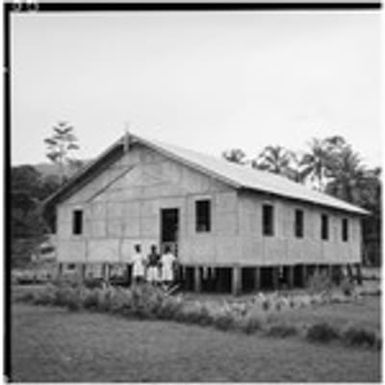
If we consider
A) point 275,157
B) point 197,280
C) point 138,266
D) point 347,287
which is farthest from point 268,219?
point 275,157

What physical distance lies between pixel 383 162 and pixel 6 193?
120 inches

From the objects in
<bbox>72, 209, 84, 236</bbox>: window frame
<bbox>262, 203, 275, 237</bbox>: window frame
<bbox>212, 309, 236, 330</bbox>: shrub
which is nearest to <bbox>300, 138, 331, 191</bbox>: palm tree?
<bbox>212, 309, 236, 330</bbox>: shrub

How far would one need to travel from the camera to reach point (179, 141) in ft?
21.7

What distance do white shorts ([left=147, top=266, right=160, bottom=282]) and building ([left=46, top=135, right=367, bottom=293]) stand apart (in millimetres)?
337

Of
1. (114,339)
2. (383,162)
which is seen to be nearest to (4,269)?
(114,339)

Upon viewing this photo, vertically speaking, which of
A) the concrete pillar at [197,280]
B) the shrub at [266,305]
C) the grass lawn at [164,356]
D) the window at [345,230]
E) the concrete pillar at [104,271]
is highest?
the window at [345,230]

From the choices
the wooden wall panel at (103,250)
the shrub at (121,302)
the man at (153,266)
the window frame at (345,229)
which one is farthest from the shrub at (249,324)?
the window frame at (345,229)

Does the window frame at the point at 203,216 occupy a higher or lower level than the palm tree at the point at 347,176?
lower

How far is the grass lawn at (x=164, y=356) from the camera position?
499 centimetres

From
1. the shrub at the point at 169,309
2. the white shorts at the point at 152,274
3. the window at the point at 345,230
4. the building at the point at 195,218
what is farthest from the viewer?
the window at the point at 345,230

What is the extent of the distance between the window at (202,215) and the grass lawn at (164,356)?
439 centimetres

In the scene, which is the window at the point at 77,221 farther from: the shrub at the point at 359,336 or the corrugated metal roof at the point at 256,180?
the shrub at the point at 359,336

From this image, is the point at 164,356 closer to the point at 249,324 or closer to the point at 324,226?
the point at 249,324

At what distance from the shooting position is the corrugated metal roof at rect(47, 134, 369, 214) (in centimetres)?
826
